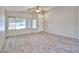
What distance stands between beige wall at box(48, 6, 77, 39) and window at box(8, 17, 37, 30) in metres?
0.29

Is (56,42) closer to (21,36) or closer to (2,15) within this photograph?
(21,36)

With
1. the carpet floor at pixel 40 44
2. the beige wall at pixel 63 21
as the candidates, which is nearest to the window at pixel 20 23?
the carpet floor at pixel 40 44

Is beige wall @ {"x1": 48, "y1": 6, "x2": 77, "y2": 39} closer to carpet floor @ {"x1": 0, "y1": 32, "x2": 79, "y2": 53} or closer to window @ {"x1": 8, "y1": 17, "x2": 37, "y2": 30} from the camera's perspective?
carpet floor @ {"x1": 0, "y1": 32, "x2": 79, "y2": 53}

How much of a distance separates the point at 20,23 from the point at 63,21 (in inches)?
27.1

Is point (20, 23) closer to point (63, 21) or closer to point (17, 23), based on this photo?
point (17, 23)

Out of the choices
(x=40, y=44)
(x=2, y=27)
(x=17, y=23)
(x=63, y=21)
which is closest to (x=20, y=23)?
(x=17, y=23)

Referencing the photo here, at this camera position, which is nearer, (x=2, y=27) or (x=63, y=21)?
(x=2, y=27)

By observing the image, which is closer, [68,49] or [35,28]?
[68,49]

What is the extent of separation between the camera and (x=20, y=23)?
133cm
